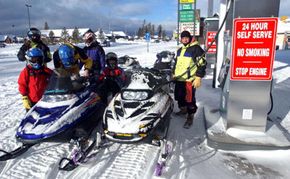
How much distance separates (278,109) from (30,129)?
17.0 ft

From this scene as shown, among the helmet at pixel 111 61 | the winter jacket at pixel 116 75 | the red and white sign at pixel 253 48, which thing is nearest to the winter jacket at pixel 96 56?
the helmet at pixel 111 61

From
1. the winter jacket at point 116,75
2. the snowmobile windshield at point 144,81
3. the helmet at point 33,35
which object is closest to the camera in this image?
the snowmobile windshield at point 144,81

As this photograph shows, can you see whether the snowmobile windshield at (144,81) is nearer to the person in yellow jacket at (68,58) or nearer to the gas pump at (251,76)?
the person in yellow jacket at (68,58)

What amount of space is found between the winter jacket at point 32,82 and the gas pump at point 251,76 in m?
2.92

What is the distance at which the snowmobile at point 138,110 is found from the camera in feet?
10.3

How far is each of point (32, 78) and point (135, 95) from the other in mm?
1782

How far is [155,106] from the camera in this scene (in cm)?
347

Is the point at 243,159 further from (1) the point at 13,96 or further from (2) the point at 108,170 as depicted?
(1) the point at 13,96

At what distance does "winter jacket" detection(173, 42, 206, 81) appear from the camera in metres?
4.34

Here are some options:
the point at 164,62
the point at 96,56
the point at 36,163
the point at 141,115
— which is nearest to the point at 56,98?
the point at 36,163

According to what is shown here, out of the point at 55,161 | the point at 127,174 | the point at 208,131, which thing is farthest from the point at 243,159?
the point at 55,161

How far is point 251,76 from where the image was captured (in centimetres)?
379

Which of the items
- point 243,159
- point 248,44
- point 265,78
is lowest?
point 243,159

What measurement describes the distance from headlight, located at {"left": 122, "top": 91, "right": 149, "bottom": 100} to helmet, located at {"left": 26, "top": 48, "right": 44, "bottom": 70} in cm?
153
